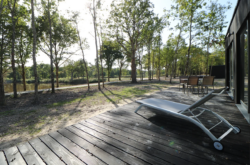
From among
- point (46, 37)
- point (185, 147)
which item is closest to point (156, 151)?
point (185, 147)

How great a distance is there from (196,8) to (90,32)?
11.6 metres

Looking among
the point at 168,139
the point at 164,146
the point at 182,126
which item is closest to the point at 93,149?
the point at 164,146

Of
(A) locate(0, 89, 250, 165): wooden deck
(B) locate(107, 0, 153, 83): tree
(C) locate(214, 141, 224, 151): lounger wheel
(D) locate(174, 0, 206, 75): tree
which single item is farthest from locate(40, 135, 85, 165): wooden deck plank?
(B) locate(107, 0, 153, 83): tree

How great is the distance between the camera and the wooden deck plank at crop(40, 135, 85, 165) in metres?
1.95

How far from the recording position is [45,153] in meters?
2.19

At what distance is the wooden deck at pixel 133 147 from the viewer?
6.31 ft

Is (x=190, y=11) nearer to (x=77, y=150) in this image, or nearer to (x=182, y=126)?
(x=182, y=126)

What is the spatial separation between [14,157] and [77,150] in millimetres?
1044

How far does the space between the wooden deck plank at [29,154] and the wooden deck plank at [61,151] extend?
25 cm

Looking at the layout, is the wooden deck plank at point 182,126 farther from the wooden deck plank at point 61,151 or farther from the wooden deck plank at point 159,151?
the wooden deck plank at point 61,151

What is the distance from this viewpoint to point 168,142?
2371mm

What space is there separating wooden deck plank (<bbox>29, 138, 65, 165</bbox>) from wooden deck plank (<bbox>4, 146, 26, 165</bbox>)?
0.24 m

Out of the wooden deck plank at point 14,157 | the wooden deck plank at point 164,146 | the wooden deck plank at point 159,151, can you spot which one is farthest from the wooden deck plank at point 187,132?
the wooden deck plank at point 14,157

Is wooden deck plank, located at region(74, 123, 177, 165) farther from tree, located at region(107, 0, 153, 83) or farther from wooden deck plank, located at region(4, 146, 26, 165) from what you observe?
tree, located at region(107, 0, 153, 83)
